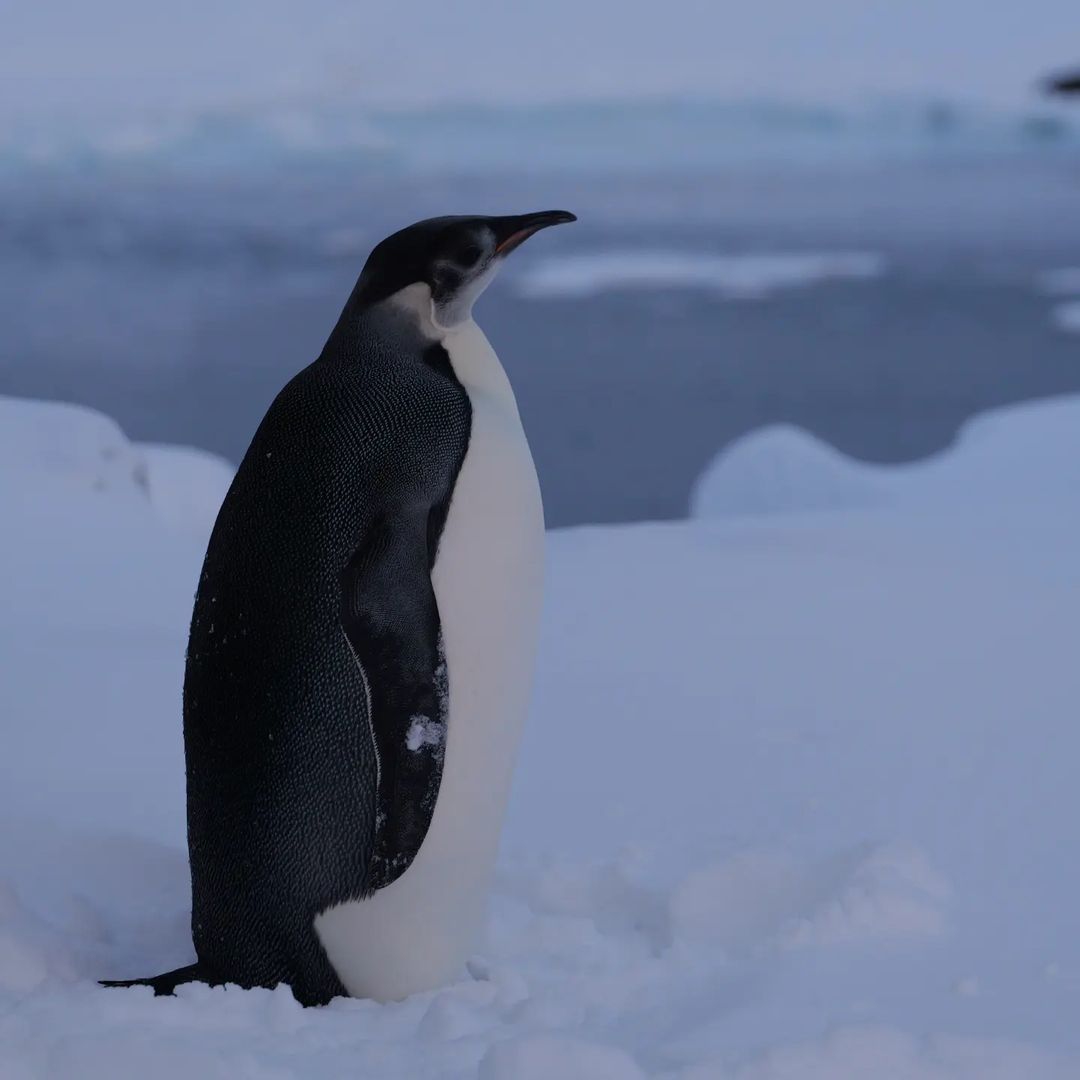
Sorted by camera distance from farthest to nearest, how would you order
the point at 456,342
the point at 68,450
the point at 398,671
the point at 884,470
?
the point at 884,470 < the point at 68,450 < the point at 456,342 < the point at 398,671

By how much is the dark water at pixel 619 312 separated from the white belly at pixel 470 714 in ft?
11.6

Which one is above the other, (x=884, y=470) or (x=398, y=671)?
(x=398, y=671)

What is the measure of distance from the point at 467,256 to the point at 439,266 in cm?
3

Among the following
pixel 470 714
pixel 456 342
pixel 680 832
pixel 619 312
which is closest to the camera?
pixel 470 714

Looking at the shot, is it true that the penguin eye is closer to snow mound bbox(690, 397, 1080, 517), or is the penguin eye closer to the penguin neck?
the penguin neck

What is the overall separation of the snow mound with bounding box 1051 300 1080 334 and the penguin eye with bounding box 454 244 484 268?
14.8 feet

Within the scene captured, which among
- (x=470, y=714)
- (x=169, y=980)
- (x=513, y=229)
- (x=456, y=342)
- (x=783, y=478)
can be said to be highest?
(x=513, y=229)

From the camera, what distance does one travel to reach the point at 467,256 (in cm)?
149

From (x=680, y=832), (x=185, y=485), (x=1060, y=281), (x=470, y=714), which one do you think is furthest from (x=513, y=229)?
(x=1060, y=281)

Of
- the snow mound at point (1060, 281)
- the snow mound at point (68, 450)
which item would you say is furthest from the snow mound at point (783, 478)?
the snow mound at point (68, 450)

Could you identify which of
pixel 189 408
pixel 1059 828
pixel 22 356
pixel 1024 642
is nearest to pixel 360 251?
pixel 189 408

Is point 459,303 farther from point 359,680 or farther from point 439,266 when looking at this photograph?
point 359,680

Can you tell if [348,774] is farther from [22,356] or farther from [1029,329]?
[1029,329]

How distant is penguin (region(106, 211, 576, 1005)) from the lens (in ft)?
4.30
